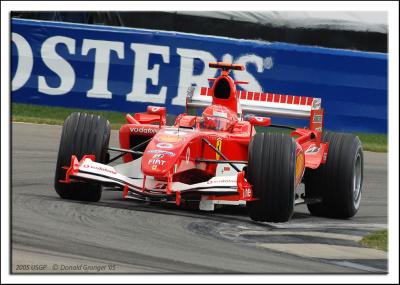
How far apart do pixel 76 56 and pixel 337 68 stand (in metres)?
4.75

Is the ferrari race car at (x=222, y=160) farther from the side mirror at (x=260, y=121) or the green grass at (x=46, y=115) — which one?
the green grass at (x=46, y=115)

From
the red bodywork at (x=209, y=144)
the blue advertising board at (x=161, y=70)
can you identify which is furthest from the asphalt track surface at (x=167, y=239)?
the blue advertising board at (x=161, y=70)

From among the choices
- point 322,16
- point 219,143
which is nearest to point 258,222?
point 219,143

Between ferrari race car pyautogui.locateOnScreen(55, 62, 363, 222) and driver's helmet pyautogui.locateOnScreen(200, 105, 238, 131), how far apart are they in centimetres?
1

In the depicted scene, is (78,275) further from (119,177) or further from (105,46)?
(105,46)

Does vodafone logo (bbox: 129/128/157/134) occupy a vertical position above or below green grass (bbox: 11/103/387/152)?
above

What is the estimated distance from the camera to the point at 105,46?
1967cm

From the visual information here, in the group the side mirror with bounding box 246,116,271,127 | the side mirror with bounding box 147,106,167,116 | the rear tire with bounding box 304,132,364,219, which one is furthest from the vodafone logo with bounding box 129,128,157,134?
the rear tire with bounding box 304,132,364,219

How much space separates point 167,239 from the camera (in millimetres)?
9789

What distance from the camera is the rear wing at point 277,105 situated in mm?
13125

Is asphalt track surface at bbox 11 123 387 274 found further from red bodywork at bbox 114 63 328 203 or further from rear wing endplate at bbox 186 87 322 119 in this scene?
rear wing endplate at bbox 186 87 322 119

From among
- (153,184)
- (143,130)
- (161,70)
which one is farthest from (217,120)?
(161,70)

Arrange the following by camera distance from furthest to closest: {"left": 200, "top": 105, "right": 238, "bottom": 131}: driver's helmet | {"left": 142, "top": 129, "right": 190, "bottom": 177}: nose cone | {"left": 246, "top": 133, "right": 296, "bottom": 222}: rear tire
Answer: {"left": 200, "top": 105, "right": 238, "bottom": 131}: driver's helmet < {"left": 142, "top": 129, "right": 190, "bottom": 177}: nose cone < {"left": 246, "top": 133, "right": 296, "bottom": 222}: rear tire

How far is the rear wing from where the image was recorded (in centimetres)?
1312
